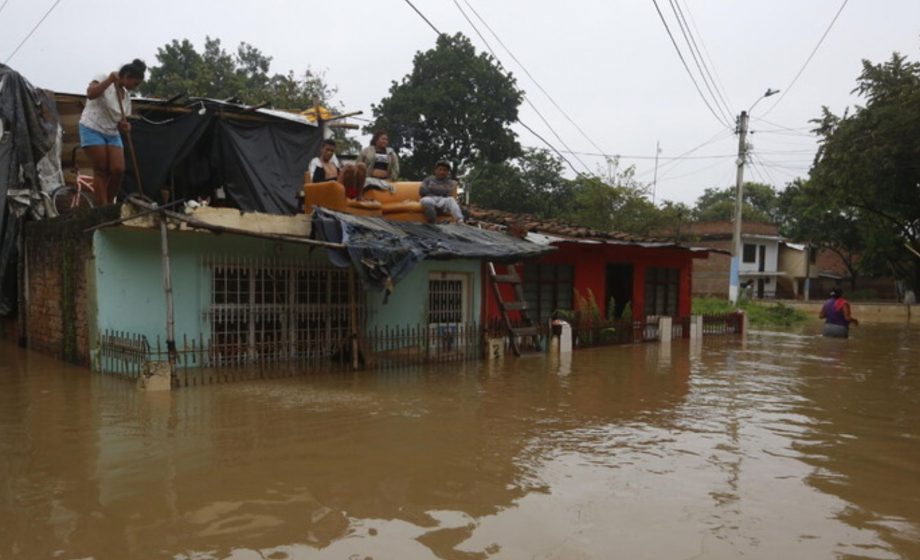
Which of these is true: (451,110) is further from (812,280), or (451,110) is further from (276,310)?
(812,280)

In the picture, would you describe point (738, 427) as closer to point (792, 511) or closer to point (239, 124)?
point (792, 511)

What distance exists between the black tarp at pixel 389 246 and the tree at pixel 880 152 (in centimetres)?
2140

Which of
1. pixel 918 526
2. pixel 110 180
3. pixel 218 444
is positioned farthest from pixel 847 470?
pixel 110 180

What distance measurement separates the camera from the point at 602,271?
59.5ft

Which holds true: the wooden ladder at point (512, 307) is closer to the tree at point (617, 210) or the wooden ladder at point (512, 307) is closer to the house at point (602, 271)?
the house at point (602, 271)

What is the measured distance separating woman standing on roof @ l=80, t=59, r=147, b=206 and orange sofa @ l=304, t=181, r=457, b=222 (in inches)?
112

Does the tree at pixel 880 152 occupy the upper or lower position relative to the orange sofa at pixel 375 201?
upper

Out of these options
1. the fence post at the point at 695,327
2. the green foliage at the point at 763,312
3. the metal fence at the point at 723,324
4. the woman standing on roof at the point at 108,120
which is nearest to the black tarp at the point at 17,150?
the woman standing on roof at the point at 108,120

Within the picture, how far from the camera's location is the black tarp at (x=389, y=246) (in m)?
9.94

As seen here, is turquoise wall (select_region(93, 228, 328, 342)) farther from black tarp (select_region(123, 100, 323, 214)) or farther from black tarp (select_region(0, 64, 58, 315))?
black tarp (select_region(0, 64, 58, 315))

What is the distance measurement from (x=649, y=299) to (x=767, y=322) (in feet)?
36.4

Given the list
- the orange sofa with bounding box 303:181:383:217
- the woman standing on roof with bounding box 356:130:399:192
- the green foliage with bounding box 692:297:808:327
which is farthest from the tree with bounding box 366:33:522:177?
the orange sofa with bounding box 303:181:383:217

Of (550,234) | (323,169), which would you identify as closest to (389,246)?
(323,169)

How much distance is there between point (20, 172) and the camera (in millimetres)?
11969
